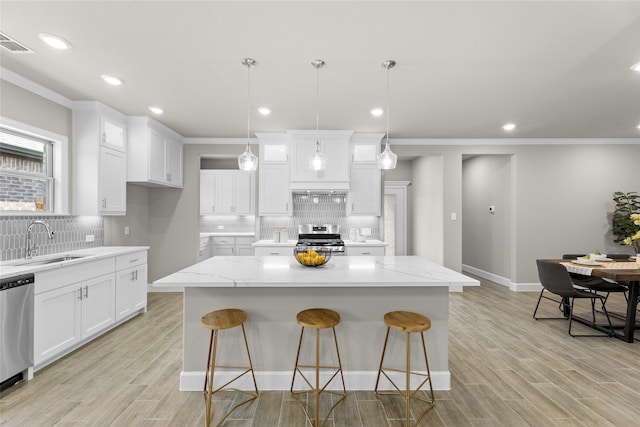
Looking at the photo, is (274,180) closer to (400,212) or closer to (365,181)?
(365,181)

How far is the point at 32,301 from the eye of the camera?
2.40 m

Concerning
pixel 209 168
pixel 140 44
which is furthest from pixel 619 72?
pixel 209 168

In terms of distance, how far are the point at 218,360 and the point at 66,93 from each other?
3.33 meters

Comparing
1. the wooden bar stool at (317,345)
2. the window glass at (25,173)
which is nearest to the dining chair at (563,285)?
the wooden bar stool at (317,345)

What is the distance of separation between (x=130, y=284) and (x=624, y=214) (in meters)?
7.76

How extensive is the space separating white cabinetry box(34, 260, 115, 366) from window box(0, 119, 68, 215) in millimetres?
846

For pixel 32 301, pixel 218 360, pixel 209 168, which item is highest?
pixel 209 168

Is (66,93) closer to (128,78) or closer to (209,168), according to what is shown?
(128,78)

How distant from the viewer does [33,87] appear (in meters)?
3.02

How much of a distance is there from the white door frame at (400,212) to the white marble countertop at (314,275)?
4.32 metres

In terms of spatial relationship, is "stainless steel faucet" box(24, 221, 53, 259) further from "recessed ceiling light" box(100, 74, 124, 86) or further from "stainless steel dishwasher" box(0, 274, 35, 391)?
"recessed ceiling light" box(100, 74, 124, 86)

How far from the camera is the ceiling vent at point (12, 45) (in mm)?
2225

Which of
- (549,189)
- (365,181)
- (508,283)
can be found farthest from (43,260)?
(549,189)

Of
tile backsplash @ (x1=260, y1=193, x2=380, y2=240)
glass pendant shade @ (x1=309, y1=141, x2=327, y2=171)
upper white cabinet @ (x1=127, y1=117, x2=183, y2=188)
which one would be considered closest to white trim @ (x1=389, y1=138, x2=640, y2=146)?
tile backsplash @ (x1=260, y1=193, x2=380, y2=240)
